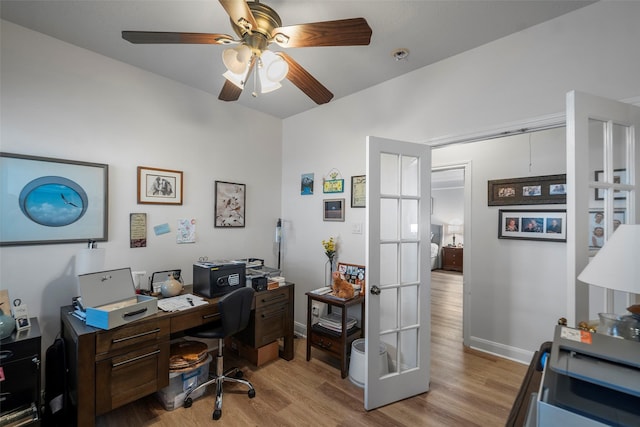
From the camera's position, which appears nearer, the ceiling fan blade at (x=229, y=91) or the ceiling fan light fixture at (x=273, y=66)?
the ceiling fan light fixture at (x=273, y=66)

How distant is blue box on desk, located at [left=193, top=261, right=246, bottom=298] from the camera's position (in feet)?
7.43

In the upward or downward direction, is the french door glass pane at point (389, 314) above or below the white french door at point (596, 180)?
below

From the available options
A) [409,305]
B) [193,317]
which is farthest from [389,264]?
[193,317]

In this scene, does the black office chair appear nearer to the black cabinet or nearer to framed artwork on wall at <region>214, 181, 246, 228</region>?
the black cabinet

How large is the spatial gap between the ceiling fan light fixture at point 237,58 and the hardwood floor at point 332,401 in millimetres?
2260

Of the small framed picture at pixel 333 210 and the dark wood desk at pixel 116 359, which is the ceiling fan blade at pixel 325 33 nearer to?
the small framed picture at pixel 333 210

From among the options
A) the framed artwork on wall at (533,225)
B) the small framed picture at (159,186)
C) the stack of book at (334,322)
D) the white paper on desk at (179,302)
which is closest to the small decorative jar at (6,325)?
the white paper on desk at (179,302)

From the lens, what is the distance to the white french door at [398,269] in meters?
1.97

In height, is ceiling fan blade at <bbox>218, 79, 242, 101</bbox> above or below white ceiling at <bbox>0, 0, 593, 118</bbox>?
below

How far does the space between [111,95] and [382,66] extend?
7.47ft

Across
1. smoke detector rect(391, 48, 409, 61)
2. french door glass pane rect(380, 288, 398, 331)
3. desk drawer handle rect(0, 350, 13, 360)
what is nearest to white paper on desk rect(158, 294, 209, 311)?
desk drawer handle rect(0, 350, 13, 360)

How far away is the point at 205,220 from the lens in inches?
110

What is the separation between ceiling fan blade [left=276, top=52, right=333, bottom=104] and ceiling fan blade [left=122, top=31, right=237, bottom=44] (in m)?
0.29

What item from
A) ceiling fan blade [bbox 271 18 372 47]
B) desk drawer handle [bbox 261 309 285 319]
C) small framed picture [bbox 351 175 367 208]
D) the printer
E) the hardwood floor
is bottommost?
the hardwood floor
